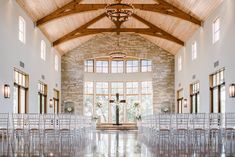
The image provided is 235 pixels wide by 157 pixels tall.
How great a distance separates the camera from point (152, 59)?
84.4 feet

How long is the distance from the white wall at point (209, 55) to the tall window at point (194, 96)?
0.31 metres

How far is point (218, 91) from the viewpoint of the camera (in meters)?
15.0

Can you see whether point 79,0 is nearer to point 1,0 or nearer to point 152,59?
point 1,0

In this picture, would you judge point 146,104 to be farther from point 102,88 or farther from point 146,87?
point 102,88

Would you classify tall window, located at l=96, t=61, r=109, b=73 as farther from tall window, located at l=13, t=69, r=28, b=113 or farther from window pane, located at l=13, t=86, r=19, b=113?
window pane, located at l=13, t=86, r=19, b=113

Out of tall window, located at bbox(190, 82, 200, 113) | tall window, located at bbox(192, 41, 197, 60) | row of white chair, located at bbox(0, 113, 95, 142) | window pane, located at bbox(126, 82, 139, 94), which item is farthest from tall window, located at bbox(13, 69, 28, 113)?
window pane, located at bbox(126, 82, 139, 94)

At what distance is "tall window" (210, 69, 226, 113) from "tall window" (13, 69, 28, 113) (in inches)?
305

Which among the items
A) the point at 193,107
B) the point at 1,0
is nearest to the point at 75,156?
the point at 1,0

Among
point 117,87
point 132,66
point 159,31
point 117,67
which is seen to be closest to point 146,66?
point 132,66

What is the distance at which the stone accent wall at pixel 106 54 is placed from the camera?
25.6 meters

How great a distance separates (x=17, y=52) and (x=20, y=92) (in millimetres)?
1789

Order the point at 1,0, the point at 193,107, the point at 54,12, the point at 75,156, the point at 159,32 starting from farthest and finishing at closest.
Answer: the point at 159,32
the point at 193,107
the point at 54,12
the point at 1,0
the point at 75,156

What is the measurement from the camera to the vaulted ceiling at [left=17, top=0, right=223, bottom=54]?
1625 cm

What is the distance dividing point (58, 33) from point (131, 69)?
26.1ft
